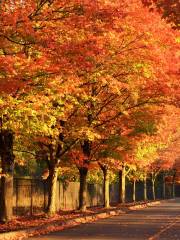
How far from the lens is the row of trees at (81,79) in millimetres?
15719

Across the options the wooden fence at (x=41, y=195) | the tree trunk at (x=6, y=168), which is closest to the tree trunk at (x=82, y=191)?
the wooden fence at (x=41, y=195)

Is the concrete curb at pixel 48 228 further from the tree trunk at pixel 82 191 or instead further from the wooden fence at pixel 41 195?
the wooden fence at pixel 41 195

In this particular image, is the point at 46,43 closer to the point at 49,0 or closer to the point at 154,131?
the point at 49,0

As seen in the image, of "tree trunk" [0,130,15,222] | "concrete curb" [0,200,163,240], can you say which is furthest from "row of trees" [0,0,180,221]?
"concrete curb" [0,200,163,240]

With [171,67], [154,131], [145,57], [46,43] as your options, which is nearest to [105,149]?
[154,131]

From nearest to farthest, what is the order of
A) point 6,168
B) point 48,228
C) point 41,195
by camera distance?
point 48,228, point 6,168, point 41,195

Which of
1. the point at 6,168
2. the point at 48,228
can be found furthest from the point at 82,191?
the point at 48,228

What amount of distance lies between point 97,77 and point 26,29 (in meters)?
8.21

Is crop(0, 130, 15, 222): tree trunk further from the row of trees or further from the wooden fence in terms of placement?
the wooden fence

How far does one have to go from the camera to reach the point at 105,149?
3488 centimetres

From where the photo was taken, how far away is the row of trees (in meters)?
15.7

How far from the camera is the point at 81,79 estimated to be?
21.4m

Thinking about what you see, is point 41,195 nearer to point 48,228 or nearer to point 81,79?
point 48,228

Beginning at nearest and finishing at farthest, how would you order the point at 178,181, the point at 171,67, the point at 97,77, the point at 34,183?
the point at 97,77 < the point at 171,67 < the point at 34,183 < the point at 178,181
